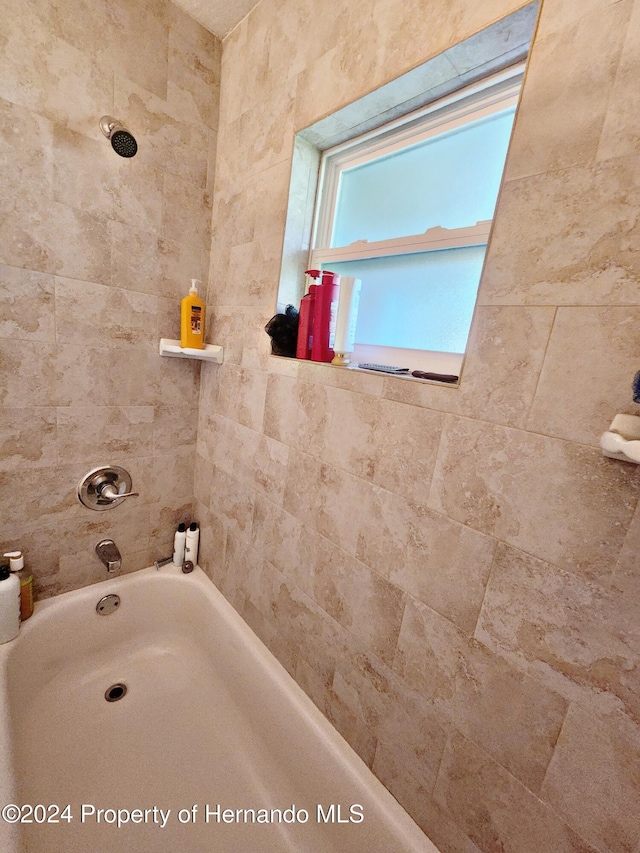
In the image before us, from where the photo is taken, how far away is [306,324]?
1024 millimetres

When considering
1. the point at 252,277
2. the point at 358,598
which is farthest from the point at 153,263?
the point at 358,598

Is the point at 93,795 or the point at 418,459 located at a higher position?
the point at 418,459

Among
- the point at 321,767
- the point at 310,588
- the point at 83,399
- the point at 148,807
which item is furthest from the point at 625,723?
the point at 83,399

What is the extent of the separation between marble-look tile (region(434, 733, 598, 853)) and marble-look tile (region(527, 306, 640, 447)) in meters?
0.68

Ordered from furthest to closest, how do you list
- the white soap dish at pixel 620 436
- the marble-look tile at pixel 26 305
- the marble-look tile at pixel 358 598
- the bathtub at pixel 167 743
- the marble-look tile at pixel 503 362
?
the marble-look tile at pixel 26 305, the bathtub at pixel 167 743, the marble-look tile at pixel 358 598, the marble-look tile at pixel 503 362, the white soap dish at pixel 620 436

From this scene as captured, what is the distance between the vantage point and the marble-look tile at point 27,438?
1096 mm

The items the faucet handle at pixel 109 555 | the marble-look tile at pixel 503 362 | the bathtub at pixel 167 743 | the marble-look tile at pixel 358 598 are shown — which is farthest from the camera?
the faucet handle at pixel 109 555

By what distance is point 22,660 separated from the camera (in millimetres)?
1159

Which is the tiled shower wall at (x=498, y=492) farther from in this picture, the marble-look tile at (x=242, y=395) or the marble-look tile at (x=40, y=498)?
the marble-look tile at (x=40, y=498)

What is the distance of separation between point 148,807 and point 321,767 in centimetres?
57

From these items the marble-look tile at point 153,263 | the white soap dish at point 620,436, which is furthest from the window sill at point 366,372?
the marble-look tile at point 153,263

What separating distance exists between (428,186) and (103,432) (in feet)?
4.60

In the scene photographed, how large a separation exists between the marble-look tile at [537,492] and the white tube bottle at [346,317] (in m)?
0.39

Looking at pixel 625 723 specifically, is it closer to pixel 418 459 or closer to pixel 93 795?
pixel 418 459
